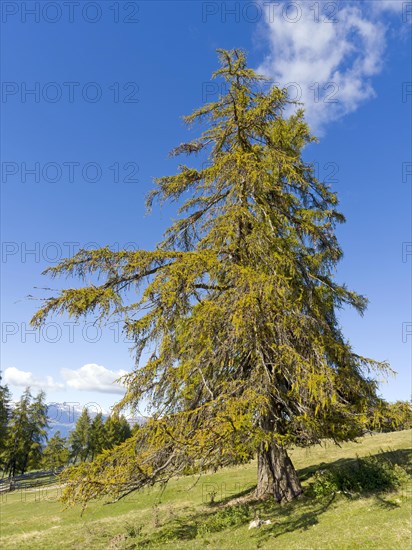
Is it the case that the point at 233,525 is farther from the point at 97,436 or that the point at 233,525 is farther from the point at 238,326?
the point at 97,436

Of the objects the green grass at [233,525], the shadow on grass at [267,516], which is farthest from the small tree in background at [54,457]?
the shadow on grass at [267,516]

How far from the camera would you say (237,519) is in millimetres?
10492

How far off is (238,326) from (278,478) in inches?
225

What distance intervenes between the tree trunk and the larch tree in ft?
0.13

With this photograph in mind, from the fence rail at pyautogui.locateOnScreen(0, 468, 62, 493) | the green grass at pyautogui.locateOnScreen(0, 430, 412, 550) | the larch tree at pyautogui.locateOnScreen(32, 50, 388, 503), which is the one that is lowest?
the fence rail at pyautogui.locateOnScreen(0, 468, 62, 493)

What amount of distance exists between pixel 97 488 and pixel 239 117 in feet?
37.4

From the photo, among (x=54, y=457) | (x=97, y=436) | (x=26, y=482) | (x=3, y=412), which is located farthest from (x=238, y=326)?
(x=97, y=436)

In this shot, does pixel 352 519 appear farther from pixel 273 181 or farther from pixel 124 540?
pixel 273 181

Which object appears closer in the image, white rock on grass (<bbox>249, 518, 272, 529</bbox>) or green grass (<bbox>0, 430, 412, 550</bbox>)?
green grass (<bbox>0, 430, 412, 550</bbox>)

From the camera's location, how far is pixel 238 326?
8.90m

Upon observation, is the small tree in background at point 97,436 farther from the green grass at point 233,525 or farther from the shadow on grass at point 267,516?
the shadow on grass at point 267,516

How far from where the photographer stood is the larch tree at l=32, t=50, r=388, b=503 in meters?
8.16

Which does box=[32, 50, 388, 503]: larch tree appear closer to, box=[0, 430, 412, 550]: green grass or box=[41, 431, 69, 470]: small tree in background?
box=[0, 430, 412, 550]: green grass

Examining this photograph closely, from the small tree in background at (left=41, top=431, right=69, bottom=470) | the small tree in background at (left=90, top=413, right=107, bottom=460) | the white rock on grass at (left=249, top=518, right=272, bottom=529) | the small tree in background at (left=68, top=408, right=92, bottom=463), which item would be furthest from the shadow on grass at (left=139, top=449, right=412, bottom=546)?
the small tree in background at (left=68, top=408, right=92, bottom=463)
